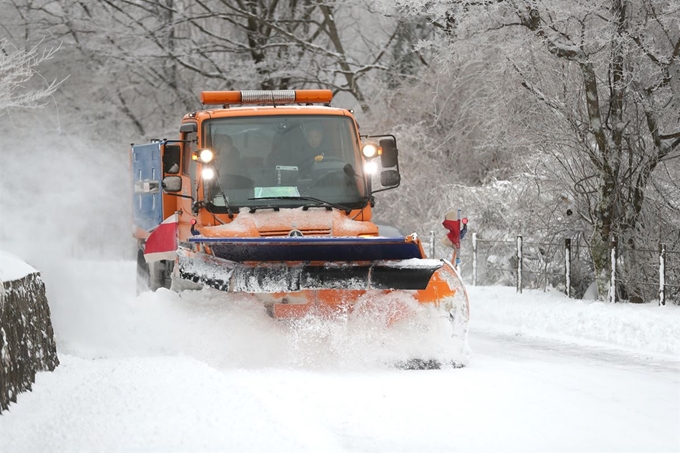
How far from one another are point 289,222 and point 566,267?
293 inches

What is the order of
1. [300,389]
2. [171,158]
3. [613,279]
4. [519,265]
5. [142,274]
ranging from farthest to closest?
[519,265], [613,279], [142,274], [171,158], [300,389]

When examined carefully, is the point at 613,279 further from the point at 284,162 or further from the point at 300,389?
the point at 300,389

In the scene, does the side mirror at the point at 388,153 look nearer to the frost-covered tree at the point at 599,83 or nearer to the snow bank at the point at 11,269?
the frost-covered tree at the point at 599,83

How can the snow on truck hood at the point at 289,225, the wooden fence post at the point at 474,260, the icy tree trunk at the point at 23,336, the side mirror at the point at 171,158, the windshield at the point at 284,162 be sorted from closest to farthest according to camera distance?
the icy tree trunk at the point at 23,336, the snow on truck hood at the point at 289,225, the windshield at the point at 284,162, the side mirror at the point at 171,158, the wooden fence post at the point at 474,260

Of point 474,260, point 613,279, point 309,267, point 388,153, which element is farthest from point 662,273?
point 309,267

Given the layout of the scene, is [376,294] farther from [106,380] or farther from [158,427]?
[158,427]

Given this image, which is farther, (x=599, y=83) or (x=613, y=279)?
(x=599, y=83)

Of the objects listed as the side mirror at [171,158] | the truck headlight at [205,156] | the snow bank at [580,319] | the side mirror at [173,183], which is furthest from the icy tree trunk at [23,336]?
the snow bank at [580,319]

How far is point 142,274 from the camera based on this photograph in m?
13.8

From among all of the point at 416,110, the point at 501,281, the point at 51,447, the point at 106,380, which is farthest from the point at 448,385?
the point at 416,110

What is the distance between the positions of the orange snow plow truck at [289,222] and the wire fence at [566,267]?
5145mm

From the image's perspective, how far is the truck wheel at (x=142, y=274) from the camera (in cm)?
1344

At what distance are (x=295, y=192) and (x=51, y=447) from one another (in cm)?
495

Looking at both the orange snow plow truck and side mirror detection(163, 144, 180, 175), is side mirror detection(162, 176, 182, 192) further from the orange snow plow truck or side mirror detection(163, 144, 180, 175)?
side mirror detection(163, 144, 180, 175)
